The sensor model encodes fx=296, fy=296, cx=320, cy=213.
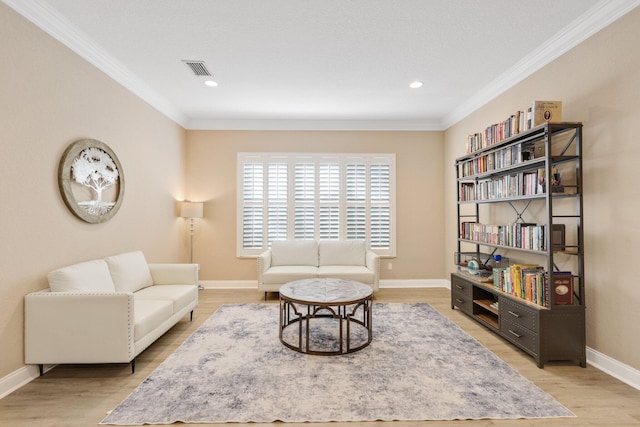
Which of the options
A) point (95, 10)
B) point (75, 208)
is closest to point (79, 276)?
point (75, 208)

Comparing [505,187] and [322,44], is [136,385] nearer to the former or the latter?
[322,44]

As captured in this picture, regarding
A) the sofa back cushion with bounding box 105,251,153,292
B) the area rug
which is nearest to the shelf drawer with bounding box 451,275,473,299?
the area rug

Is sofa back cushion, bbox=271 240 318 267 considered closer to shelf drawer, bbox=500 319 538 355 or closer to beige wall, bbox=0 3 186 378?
beige wall, bbox=0 3 186 378

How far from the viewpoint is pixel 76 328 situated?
237cm

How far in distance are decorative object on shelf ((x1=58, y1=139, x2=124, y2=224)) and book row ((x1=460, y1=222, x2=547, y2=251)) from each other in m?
4.40

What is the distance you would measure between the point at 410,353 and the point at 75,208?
3.53 m

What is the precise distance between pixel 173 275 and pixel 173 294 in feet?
1.76

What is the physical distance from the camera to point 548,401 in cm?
213

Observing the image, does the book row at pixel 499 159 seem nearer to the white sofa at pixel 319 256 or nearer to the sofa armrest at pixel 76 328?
the white sofa at pixel 319 256

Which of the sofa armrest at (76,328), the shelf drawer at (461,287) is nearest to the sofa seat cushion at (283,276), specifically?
the shelf drawer at (461,287)

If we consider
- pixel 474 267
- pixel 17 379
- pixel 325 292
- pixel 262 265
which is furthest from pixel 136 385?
pixel 474 267

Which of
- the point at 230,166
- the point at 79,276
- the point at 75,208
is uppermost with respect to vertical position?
the point at 230,166

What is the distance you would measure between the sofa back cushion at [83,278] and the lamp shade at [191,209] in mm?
2017

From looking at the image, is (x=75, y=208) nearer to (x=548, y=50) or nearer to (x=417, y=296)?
(x=417, y=296)
